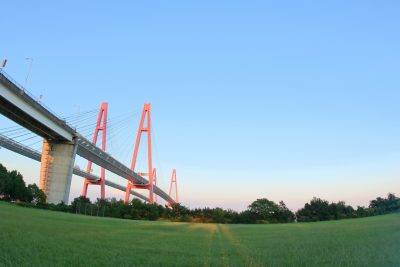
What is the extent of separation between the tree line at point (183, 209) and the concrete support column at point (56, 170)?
212cm

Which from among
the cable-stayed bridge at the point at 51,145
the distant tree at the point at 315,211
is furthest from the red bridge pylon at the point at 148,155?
the distant tree at the point at 315,211

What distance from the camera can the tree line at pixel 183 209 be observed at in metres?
62.8

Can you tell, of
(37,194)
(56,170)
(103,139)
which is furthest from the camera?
(103,139)

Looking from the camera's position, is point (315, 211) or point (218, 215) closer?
point (218, 215)

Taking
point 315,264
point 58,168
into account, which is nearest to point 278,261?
point 315,264

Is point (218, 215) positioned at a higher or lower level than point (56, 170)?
lower

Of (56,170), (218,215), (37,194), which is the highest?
(56,170)

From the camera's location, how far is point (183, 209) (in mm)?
98500

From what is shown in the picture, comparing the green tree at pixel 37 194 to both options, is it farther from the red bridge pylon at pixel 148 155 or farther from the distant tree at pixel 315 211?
the distant tree at pixel 315 211

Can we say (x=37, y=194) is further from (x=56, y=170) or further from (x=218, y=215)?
(x=218, y=215)

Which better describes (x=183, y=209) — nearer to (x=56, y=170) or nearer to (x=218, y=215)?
(x=218, y=215)

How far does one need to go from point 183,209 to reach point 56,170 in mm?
42267

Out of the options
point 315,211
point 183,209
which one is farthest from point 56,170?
point 315,211

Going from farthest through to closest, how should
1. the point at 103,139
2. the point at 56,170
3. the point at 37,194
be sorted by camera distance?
the point at 103,139
the point at 56,170
the point at 37,194
